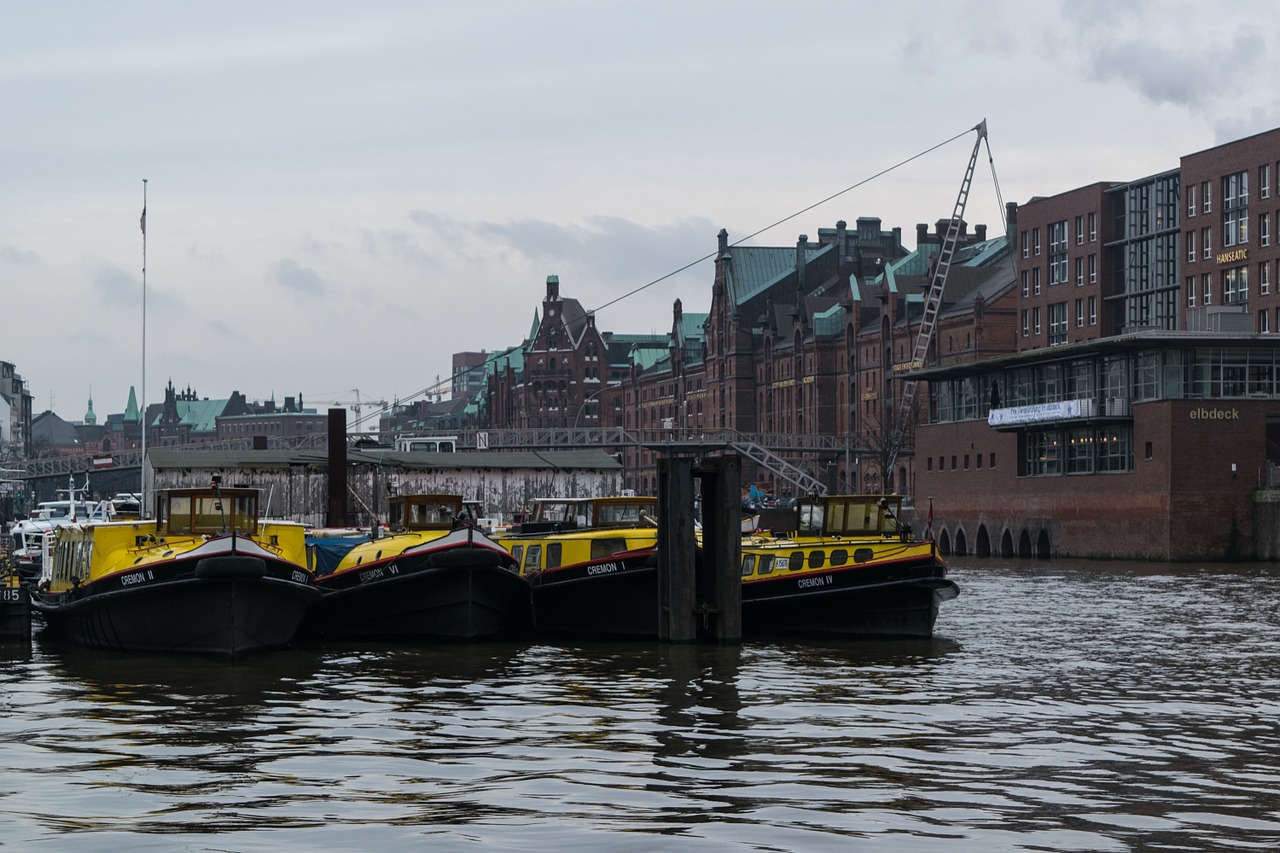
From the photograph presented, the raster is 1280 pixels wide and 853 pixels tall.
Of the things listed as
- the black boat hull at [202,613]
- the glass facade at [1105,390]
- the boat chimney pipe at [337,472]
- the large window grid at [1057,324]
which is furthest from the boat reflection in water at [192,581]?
the large window grid at [1057,324]

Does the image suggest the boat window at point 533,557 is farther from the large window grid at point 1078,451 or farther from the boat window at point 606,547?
the large window grid at point 1078,451

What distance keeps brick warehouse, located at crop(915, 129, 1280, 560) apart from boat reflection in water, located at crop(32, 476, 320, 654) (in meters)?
63.3

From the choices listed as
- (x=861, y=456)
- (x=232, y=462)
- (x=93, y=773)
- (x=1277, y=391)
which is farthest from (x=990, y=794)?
(x=861, y=456)

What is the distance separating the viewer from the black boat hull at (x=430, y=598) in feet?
125

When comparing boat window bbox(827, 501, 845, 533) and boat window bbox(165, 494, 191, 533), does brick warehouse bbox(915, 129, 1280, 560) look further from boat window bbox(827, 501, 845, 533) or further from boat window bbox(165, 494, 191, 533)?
boat window bbox(165, 494, 191, 533)

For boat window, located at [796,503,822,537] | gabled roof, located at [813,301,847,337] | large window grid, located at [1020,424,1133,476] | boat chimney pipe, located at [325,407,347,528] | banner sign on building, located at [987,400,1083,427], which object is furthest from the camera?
gabled roof, located at [813,301,847,337]

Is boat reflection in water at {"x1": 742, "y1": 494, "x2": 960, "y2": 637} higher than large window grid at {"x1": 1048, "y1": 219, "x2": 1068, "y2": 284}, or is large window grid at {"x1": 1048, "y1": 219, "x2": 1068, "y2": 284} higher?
large window grid at {"x1": 1048, "y1": 219, "x2": 1068, "y2": 284}

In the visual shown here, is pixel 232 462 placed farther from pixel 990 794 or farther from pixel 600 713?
pixel 990 794

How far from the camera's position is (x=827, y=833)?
57.6 ft

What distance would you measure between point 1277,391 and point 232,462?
52152 mm

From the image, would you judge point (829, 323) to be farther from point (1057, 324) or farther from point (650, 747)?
point (650, 747)

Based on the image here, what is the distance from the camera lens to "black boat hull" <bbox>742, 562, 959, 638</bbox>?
131 ft

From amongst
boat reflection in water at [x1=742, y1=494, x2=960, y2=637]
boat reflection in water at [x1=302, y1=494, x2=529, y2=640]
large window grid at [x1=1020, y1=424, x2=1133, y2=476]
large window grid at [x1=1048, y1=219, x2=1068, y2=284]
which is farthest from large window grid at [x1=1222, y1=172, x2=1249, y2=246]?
boat reflection in water at [x1=302, y1=494, x2=529, y2=640]

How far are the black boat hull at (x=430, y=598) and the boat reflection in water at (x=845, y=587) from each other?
5.09m
